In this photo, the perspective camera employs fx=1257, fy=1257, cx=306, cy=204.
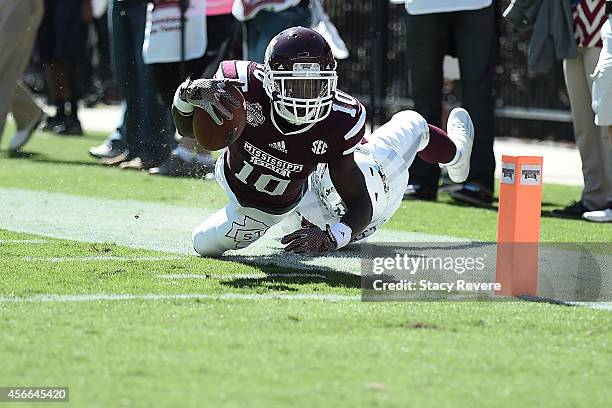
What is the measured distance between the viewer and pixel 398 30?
577 inches

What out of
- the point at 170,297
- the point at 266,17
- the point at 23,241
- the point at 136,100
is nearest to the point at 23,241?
the point at 23,241

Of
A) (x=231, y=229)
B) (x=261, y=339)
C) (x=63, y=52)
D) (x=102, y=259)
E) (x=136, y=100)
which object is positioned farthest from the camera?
(x=63, y=52)

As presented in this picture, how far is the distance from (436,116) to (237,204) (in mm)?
3236

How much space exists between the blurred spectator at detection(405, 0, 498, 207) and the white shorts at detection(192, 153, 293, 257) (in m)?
3.01

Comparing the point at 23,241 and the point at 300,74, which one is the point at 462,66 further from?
the point at 23,241

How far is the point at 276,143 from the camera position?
581 cm

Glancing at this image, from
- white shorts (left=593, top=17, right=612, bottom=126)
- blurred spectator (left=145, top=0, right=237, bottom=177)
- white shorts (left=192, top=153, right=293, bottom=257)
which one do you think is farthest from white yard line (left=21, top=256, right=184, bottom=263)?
blurred spectator (left=145, top=0, right=237, bottom=177)

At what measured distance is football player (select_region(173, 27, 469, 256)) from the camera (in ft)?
18.1

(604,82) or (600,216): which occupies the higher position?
(604,82)

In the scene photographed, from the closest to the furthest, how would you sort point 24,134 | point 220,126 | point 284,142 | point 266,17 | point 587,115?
point 220,126 → point 284,142 → point 587,115 → point 266,17 → point 24,134

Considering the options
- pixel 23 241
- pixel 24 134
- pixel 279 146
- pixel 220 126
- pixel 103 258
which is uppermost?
pixel 220 126

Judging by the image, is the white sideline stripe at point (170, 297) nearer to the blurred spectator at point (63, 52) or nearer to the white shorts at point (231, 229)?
the white shorts at point (231, 229)

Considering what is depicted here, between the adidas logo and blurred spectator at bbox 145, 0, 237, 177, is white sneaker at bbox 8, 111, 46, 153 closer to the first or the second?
blurred spectator at bbox 145, 0, 237, 177

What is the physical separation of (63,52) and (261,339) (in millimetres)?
9534
